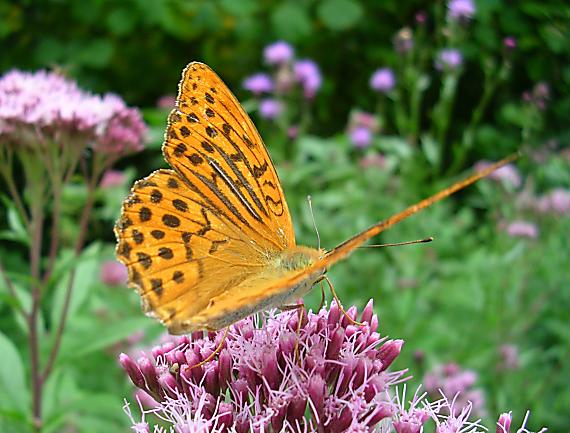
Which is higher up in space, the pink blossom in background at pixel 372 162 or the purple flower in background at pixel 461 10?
the purple flower in background at pixel 461 10

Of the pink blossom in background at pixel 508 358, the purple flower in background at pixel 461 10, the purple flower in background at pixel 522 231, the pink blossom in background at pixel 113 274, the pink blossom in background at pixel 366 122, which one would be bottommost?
the pink blossom in background at pixel 508 358

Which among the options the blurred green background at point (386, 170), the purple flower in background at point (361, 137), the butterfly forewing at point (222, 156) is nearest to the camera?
the butterfly forewing at point (222, 156)

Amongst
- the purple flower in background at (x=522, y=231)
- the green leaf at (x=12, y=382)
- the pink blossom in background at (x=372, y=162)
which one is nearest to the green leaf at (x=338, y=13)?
the pink blossom in background at (x=372, y=162)

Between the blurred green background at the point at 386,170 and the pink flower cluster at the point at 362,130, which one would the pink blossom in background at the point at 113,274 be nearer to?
the blurred green background at the point at 386,170

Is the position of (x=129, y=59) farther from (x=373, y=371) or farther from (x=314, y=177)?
(x=373, y=371)

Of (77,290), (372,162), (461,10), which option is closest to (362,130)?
(372,162)

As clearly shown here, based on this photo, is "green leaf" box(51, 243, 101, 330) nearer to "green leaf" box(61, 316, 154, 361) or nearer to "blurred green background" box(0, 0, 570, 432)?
"blurred green background" box(0, 0, 570, 432)

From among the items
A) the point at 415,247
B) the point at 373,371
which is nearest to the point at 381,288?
the point at 415,247
